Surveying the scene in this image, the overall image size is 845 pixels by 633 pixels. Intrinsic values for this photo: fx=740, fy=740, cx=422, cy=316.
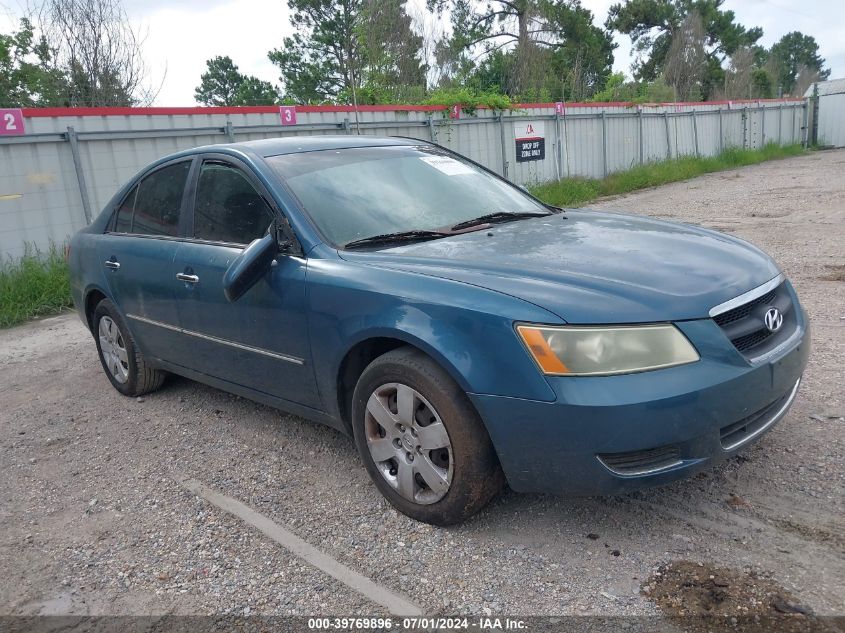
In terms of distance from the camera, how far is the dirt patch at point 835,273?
707 cm

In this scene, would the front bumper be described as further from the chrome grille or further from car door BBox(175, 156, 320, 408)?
car door BBox(175, 156, 320, 408)

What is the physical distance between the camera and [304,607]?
106 inches

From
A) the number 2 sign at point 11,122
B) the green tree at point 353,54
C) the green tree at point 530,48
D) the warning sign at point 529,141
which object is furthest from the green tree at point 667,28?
the number 2 sign at point 11,122

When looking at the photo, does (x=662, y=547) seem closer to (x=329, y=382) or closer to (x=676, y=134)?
(x=329, y=382)

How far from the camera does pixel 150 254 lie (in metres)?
4.46

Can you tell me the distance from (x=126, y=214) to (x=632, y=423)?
3738mm

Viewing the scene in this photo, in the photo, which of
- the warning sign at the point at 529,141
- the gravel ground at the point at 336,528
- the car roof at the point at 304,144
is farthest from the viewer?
the warning sign at the point at 529,141

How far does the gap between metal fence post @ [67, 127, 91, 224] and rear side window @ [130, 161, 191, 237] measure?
16.8 ft

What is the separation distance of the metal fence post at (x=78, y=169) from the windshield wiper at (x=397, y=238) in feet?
23.5

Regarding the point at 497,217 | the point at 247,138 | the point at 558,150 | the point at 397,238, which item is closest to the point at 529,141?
the point at 558,150

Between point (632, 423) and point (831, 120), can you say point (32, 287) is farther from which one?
point (831, 120)

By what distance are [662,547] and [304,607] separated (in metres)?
1.37

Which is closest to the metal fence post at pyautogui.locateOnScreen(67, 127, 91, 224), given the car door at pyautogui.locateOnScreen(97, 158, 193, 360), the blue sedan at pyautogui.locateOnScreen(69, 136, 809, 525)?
the car door at pyautogui.locateOnScreen(97, 158, 193, 360)

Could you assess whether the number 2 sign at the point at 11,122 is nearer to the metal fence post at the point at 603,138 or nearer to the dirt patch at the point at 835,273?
the dirt patch at the point at 835,273
